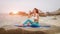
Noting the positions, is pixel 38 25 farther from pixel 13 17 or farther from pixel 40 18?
pixel 13 17

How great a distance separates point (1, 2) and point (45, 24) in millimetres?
724

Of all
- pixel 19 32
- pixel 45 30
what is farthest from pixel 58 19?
pixel 19 32

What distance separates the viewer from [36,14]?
7.14 feet

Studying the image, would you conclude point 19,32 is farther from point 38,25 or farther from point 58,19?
point 58,19

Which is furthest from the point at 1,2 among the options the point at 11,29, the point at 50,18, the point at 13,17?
the point at 50,18

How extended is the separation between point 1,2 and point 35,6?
1.67ft

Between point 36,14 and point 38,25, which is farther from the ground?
point 36,14

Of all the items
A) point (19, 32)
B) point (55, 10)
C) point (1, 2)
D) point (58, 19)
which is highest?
point (1, 2)

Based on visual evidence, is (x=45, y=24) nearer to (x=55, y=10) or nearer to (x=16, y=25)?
(x=55, y=10)

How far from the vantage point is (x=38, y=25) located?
7.05 feet

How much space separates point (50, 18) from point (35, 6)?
279mm

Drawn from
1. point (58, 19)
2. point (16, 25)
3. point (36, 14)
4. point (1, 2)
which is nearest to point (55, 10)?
point (58, 19)

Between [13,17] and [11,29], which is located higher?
[13,17]

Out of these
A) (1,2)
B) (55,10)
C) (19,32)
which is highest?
(1,2)
